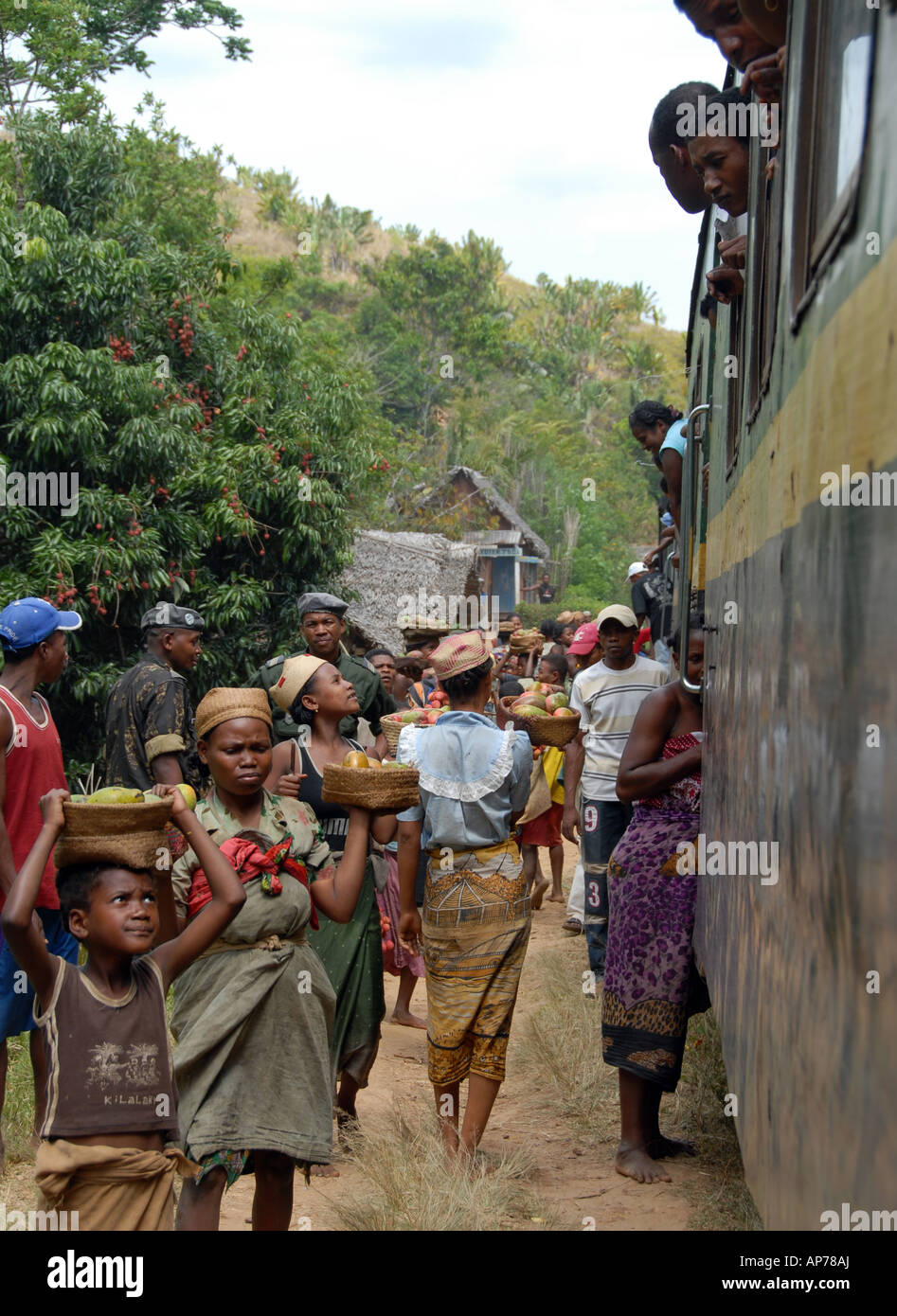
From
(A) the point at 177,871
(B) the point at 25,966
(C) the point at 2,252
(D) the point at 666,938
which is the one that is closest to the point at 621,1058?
(D) the point at 666,938

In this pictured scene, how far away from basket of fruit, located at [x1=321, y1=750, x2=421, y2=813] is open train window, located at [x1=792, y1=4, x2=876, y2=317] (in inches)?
82.2

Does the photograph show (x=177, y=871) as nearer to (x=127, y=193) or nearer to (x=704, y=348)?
(x=704, y=348)

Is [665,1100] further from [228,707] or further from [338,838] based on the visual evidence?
[228,707]

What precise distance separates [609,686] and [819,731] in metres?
5.96

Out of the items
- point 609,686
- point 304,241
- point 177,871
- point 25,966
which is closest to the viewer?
point 25,966

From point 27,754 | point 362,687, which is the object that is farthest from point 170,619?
point 27,754

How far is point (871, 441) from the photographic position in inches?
60.2

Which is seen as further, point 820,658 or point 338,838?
point 338,838

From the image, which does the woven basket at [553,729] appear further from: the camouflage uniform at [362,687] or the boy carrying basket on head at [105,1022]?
the boy carrying basket on head at [105,1022]

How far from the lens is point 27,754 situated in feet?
15.9

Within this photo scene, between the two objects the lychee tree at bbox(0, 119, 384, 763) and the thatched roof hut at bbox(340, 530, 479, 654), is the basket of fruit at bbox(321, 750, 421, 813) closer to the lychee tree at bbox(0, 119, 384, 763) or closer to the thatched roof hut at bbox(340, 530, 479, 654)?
the lychee tree at bbox(0, 119, 384, 763)

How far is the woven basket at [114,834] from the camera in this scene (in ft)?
10.2

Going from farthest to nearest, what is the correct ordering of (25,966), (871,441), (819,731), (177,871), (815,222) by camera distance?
1. (177,871)
2. (25,966)
3. (815,222)
4. (819,731)
5. (871,441)

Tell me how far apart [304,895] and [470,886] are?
4.29 feet
